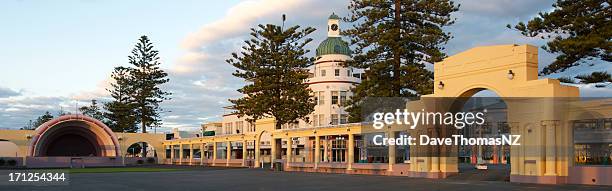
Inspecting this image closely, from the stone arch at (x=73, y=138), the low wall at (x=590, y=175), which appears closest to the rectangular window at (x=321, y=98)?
the stone arch at (x=73, y=138)

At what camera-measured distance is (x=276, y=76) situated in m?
54.6

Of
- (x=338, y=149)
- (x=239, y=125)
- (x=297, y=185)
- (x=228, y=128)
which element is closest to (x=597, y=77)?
(x=297, y=185)

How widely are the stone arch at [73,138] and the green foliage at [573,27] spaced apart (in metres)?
44.2

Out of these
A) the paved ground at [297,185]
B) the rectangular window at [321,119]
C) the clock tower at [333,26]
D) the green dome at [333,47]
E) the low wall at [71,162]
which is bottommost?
the low wall at [71,162]

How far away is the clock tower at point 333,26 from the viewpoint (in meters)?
78.0

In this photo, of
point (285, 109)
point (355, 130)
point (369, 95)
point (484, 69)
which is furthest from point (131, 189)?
point (285, 109)

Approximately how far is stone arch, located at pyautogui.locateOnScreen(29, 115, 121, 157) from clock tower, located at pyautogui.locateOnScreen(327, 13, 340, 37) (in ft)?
95.8

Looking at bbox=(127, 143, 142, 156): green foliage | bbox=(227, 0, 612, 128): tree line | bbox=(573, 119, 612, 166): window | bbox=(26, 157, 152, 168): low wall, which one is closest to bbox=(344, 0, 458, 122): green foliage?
bbox=(227, 0, 612, 128): tree line

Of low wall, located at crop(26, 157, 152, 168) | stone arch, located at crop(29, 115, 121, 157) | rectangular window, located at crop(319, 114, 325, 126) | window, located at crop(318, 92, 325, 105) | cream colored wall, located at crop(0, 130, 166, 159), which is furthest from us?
window, located at crop(318, 92, 325, 105)

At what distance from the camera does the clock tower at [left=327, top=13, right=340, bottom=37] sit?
256ft

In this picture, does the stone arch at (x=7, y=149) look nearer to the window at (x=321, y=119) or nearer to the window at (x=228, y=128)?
the window at (x=228, y=128)

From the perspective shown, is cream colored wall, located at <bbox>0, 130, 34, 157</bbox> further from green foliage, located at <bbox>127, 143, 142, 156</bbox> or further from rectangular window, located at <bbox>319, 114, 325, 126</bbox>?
green foliage, located at <bbox>127, 143, 142, 156</bbox>

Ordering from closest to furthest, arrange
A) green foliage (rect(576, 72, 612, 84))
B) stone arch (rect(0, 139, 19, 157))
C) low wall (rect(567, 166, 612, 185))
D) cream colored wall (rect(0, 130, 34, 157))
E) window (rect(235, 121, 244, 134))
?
low wall (rect(567, 166, 612, 185))
green foliage (rect(576, 72, 612, 84))
cream colored wall (rect(0, 130, 34, 157))
stone arch (rect(0, 139, 19, 157))
window (rect(235, 121, 244, 134))

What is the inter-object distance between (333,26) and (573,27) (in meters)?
52.2
